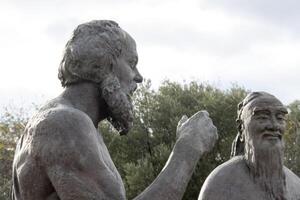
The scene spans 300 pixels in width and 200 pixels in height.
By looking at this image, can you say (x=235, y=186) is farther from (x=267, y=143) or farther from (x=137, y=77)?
(x=137, y=77)

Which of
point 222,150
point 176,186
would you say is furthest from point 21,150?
point 222,150

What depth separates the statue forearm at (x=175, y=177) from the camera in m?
4.45

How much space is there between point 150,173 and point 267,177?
2407 cm

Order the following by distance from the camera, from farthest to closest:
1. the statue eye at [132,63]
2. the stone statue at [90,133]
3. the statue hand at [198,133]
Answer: the statue eye at [132,63] → the statue hand at [198,133] → the stone statue at [90,133]

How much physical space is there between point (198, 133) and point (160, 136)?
29355 mm

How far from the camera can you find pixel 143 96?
121 ft

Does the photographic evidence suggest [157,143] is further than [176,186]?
Yes

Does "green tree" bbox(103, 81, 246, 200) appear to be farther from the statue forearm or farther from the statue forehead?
the statue forearm

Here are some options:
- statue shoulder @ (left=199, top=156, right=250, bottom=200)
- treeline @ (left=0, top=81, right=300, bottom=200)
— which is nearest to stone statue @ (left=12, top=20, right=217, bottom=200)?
statue shoulder @ (left=199, top=156, right=250, bottom=200)

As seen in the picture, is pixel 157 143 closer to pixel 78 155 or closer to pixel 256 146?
pixel 256 146

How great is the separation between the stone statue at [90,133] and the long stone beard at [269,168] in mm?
2975

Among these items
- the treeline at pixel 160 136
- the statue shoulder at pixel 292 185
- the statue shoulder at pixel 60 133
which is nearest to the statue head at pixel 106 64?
the statue shoulder at pixel 60 133

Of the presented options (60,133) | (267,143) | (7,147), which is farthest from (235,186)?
(7,147)

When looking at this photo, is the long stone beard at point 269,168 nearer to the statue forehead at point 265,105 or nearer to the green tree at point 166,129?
the statue forehead at point 265,105
